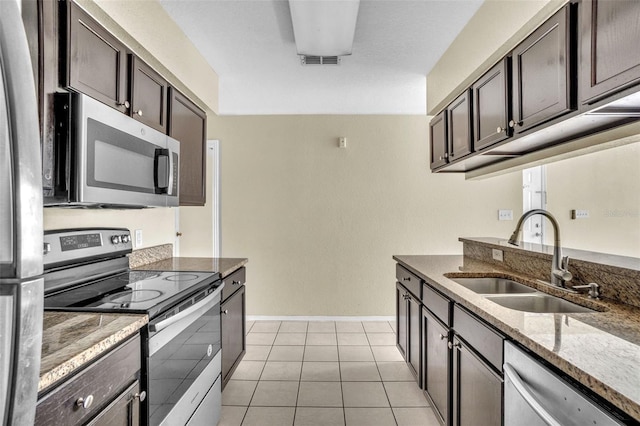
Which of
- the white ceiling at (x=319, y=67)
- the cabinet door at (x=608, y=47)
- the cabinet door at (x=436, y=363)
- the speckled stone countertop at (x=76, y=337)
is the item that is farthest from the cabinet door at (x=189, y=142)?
the cabinet door at (x=608, y=47)

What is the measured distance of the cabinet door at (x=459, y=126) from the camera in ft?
7.71

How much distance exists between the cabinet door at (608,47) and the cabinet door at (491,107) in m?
0.55

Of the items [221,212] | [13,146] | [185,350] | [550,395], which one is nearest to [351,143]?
[221,212]

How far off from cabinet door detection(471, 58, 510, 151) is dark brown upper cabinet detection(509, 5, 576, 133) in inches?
2.9

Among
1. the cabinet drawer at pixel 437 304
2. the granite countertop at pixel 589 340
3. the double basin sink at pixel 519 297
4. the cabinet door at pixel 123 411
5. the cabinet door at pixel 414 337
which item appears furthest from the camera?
the cabinet door at pixel 414 337

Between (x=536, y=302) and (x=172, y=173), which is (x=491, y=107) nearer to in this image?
(x=536, y=302)

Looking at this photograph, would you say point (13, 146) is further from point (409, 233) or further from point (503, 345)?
point (409, 233)

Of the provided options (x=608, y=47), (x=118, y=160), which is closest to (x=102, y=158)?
(x=118, y=160)

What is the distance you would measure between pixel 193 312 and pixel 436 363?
1364 millimetres

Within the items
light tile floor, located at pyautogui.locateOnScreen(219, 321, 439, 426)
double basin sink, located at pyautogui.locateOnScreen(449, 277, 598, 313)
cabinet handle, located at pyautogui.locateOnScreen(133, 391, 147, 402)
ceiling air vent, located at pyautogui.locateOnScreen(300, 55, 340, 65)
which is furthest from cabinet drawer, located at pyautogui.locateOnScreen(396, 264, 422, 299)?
ceiling air vent, located at pyautogui.locateOnScreen(300, 55, 340, 65)

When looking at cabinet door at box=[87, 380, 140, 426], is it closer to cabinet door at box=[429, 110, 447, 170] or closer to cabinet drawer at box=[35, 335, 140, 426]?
cabinet drawer at box=[35, 335, 140, 426]

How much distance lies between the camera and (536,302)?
5.59 feet

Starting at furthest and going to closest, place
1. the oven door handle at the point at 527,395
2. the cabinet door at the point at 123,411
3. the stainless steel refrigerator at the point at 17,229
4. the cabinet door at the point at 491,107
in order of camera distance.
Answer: the cabinet door at the point at 491,107
the cabinet door at the point at 123,411
the oven door handle at the point at 527,395
the stainless steel refrigerator at the point at 17,229

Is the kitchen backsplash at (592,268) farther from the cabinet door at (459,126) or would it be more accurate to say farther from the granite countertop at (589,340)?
the cabinet door at (459,126)
